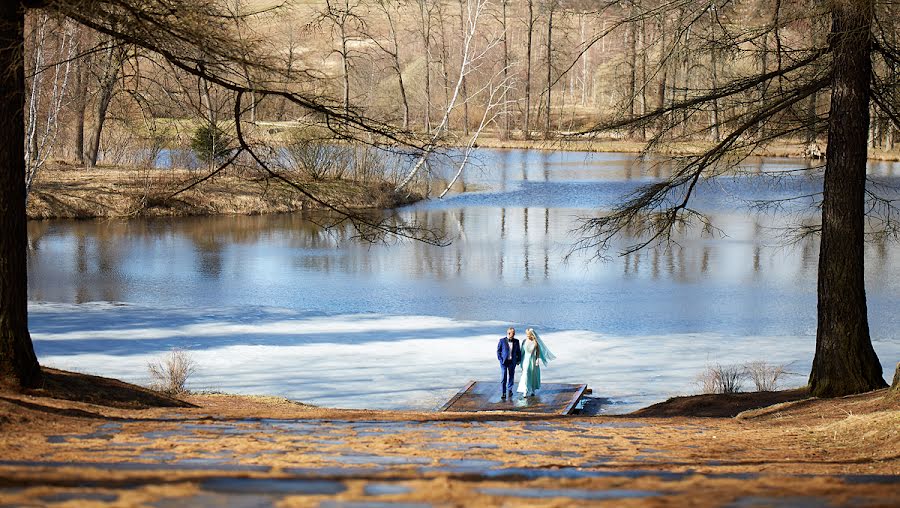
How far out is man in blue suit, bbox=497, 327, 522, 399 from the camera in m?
13.9

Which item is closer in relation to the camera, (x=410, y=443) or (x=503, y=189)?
(x=410, y=443)

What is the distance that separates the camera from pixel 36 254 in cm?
2795

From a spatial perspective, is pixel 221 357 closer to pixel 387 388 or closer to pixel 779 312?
pixel 387 388

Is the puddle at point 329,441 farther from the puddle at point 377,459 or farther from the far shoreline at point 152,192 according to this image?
the far shoreline at point 152,192

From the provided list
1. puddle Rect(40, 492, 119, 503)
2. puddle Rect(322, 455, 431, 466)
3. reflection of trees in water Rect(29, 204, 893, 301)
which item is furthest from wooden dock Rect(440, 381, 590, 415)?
reflection of trees in water Rect(29, 204, 893, 301)

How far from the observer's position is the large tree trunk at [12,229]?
8859 mm

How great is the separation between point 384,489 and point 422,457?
147 centimetres

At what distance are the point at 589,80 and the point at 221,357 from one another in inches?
3828

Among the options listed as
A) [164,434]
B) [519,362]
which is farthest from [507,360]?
[164,434]

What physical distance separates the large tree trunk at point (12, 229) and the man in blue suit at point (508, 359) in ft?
20.9

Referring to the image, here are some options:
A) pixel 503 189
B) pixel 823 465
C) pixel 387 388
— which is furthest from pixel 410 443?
pixel 503 189

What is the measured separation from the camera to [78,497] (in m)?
3.79

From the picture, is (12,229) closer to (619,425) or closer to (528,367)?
(619,425)

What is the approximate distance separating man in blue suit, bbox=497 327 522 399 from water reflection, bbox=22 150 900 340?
3070 millimetres
